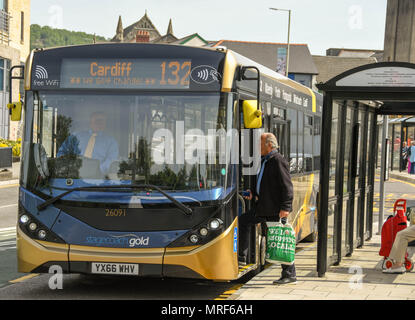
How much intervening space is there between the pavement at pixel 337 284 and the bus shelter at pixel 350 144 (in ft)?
0.79

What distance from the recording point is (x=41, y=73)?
320 inches

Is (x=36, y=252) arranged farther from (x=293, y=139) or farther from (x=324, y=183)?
(x=293, y=139)

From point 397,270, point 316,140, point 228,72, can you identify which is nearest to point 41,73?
point 228,72

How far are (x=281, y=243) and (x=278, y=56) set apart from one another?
79.1 metres

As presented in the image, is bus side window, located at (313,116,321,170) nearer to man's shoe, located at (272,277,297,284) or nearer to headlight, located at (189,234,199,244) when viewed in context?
man's shoe, located at (272,277,297,284)

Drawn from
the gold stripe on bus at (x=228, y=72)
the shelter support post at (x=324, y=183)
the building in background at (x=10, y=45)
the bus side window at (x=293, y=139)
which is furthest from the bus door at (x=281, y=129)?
the building in background at (x=10, y=45)

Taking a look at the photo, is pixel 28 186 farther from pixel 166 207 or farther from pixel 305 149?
pixel 305 149

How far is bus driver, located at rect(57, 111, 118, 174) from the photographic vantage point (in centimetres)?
781

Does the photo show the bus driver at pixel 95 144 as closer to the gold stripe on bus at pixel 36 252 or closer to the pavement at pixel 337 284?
the gold stripe on bus at pixel 36 252

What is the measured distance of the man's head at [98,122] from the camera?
7.84 metres

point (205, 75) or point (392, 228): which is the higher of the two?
point (205, 75)

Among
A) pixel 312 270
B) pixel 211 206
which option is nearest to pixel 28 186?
pixel 211 206

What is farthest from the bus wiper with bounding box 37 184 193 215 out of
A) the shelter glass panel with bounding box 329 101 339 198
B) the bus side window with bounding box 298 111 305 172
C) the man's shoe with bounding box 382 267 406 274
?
the bus side window with bounding box 298 111 305 172

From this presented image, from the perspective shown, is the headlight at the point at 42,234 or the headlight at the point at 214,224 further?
the headlight at the point at 42,234
